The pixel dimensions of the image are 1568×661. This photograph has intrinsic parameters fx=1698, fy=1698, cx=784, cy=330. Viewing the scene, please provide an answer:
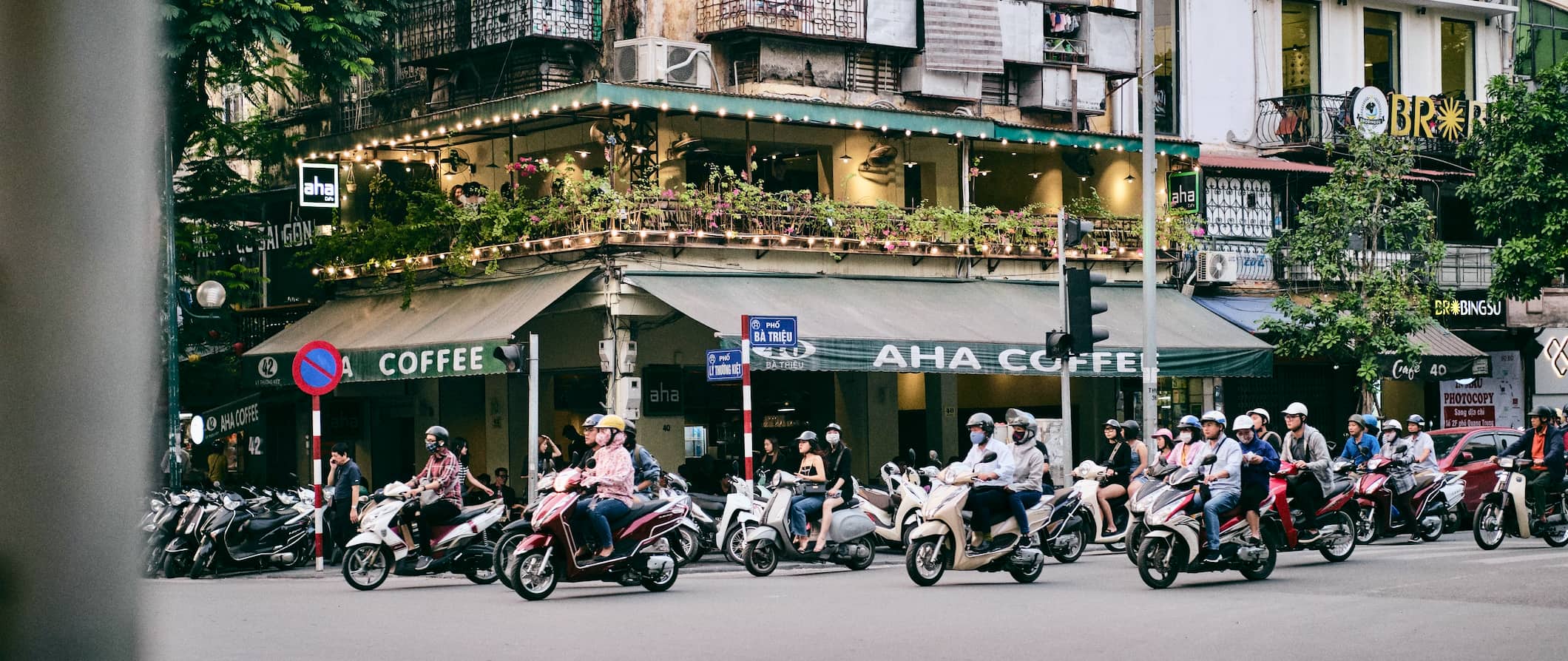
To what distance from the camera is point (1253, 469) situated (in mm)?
14797

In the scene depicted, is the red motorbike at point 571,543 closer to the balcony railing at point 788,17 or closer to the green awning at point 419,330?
the green awning at point 419,330

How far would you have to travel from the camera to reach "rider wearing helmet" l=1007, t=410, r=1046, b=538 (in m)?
15.2

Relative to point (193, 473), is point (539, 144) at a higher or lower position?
higher

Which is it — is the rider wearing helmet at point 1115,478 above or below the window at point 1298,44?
below

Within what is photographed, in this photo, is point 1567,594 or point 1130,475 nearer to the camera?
point 1567,594

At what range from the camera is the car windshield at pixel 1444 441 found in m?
24.2

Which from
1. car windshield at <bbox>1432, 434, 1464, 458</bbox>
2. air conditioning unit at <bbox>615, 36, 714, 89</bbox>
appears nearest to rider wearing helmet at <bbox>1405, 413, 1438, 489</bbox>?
car windshield at <bbox>1432, 434, 1464, 458</bbox>

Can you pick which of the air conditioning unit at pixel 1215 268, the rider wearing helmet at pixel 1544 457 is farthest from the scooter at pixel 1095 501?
the air conditioning unit at pixel 1215 268

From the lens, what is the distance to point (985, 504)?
1508 centimetres

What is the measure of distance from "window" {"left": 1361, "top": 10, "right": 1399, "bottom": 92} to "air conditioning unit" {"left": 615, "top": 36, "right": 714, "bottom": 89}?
14.6m

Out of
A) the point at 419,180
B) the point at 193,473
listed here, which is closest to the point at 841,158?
the point at 419,180

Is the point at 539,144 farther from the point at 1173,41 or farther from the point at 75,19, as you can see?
the point at 75,19

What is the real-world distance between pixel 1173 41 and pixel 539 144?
1158 centimetres

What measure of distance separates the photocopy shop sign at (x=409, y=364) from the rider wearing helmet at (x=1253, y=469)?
9947 mm
